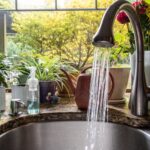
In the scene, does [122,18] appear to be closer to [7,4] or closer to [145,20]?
[145,20]

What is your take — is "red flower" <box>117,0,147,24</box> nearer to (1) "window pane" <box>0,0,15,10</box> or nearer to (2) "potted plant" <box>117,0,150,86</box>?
(2) "potted plant" <box>117,0,150,86</box>

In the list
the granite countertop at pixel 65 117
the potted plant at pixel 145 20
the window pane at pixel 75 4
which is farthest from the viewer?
the window pane at pixel 75 4

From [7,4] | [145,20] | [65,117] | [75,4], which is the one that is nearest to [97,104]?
[65,117]

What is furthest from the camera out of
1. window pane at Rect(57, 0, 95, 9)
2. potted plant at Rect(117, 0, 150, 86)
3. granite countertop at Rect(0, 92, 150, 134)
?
window pane at Rect(57, 0, 95, 9)

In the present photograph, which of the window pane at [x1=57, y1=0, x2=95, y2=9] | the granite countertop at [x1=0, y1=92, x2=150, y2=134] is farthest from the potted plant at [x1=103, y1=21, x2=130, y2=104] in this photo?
the window pane at [x1=57, y1=0, x2=95, y2=9]

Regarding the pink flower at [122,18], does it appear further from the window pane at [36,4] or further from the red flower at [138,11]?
the window pane at [36,4]

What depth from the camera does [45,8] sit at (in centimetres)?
163

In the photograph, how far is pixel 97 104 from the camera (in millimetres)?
1000

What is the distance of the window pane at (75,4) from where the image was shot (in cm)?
162

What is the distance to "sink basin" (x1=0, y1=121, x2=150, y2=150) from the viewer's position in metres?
0.92

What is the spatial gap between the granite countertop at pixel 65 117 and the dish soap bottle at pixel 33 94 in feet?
0.08

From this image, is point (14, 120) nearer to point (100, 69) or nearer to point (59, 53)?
point (100, 69)

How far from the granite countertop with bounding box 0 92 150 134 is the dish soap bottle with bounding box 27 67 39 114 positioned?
0.08 ft

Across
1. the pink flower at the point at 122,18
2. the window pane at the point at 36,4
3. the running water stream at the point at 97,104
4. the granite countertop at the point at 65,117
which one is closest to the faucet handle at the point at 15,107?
the granite countertop at the point at 65,117
